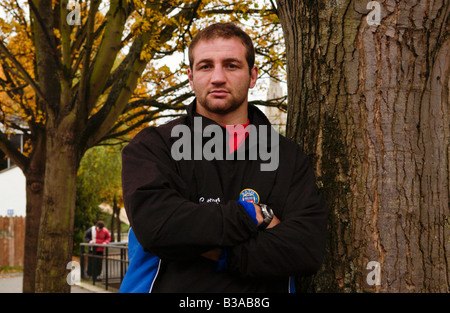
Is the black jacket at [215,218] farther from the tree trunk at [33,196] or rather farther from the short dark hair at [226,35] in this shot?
the tree trunk at [33,196]

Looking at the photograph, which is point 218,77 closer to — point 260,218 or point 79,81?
point 260,218

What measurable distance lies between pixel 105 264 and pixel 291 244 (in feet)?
40.8

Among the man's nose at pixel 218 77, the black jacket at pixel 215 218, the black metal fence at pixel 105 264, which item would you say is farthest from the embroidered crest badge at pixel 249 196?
the black metal fence at pixel 105 264

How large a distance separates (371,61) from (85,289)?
41.7 feet

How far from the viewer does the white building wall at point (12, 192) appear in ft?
99.6

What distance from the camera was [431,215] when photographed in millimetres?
2664

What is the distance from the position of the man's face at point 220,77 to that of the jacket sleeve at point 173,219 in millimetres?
491

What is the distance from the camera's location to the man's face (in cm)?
264

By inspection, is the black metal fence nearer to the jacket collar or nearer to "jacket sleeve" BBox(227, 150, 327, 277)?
the jacket collar

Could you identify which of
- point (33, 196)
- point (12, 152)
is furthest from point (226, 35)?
point (33, 196)

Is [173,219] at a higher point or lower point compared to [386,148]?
lower

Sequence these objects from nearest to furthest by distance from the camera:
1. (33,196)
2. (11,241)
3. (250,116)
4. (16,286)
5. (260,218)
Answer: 1. (260,218)
2. (250,116)
3. (33,196)
4. (16,286)
5. (11,241)

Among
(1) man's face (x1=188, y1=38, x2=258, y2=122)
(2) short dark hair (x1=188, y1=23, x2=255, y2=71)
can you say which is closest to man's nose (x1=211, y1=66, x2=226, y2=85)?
(1) man's face (x1=188, y1=38, x2=258, y2=122)

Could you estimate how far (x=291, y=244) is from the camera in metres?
2.32
